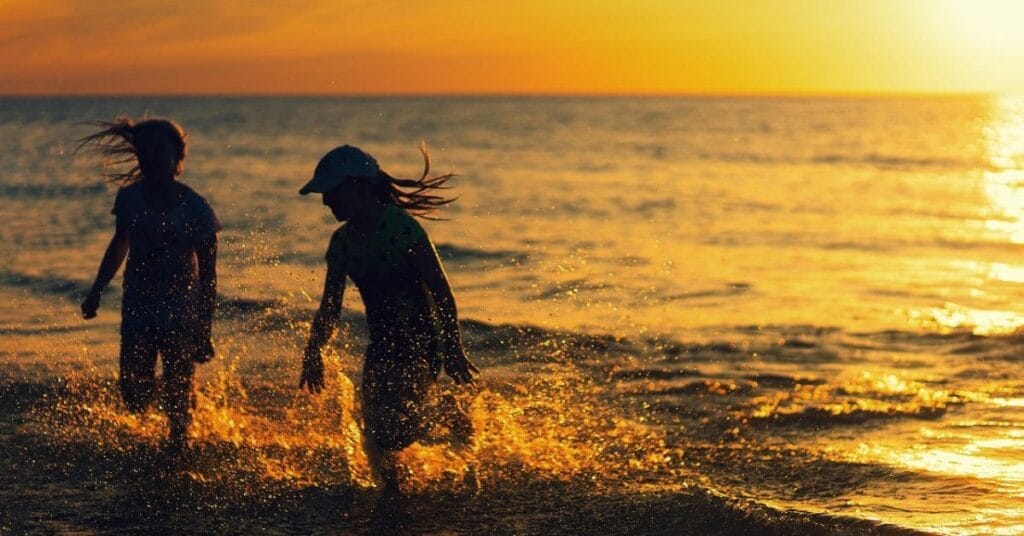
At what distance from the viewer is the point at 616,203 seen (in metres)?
27.4

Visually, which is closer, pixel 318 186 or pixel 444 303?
pixel 318 186

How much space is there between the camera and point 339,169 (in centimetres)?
546

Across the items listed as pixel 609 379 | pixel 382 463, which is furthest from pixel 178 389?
pixel 609 379

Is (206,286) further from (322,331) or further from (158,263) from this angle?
(322,331)

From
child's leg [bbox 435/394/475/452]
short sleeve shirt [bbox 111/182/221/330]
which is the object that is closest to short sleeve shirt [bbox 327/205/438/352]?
child's leg [bbox 435/394/475/452]

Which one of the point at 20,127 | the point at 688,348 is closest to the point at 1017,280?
the point at 688,348

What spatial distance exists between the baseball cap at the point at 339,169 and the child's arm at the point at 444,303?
436mm

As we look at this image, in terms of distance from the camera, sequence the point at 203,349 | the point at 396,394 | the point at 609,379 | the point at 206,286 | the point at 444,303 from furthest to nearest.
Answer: the point at 609,379, the point at 203,349, the point at 206,286, the point at 396,394, the point at 444,303

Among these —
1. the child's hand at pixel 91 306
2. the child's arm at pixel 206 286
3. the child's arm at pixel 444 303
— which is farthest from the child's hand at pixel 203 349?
the child's arm at pixel 444 303

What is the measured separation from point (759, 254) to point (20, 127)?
66190mm

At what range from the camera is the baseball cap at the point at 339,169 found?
17.8 feet

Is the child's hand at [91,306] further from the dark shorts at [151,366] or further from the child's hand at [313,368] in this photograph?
the child's hand at [313,368]

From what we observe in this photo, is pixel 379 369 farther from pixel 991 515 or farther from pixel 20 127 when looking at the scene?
pixel 20 127

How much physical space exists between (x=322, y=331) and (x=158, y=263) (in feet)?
3.92
